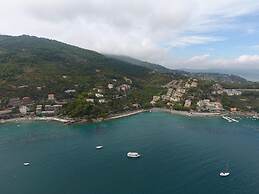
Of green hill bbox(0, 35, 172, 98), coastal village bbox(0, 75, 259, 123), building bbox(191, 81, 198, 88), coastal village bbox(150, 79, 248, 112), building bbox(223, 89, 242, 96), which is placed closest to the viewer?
coastal village bbox(0, 75, 259, 123)

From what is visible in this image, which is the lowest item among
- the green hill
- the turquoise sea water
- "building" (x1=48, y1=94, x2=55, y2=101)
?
the turquoise sea water

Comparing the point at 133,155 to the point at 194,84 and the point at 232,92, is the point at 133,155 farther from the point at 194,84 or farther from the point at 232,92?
the point at 232,92

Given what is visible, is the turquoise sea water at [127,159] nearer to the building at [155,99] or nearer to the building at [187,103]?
the building at [187,103]

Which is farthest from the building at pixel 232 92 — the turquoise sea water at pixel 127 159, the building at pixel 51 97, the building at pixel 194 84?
the building at pixel 51 97

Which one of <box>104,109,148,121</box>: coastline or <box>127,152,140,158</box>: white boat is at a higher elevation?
<box>104,109,148,121</box>: coastline

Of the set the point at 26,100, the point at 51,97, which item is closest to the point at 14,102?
the point at 26,100

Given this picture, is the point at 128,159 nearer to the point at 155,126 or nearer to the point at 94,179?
the point at 94,179

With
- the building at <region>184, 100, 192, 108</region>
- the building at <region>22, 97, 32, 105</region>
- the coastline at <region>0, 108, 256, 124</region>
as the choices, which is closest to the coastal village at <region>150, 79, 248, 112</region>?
the building at <region>184, 100, 192, 108</region>

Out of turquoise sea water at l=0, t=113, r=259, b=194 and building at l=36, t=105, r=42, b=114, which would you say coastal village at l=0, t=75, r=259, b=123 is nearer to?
building at l=36, t=105, r=42, b=114
